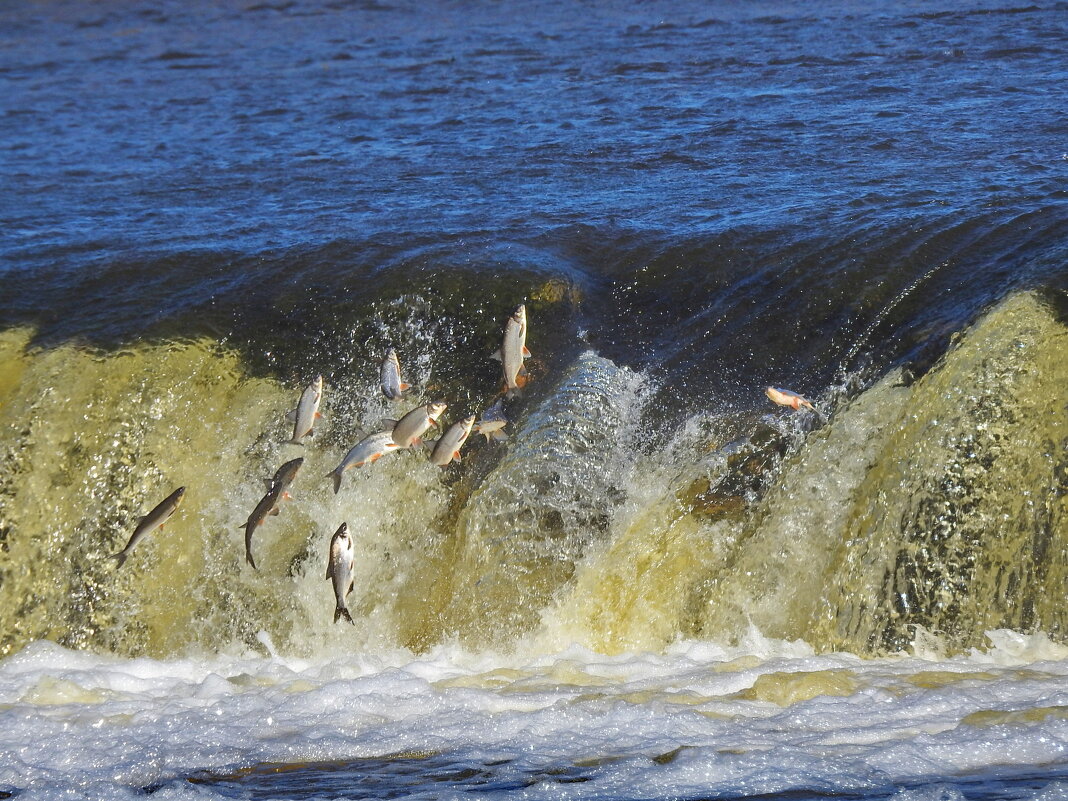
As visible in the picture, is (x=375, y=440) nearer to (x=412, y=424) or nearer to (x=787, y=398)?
(x=412, y=424)

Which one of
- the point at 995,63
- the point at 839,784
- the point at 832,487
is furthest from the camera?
the point at 995,63

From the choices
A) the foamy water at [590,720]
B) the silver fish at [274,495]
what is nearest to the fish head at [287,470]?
the silver fish at [274,495]

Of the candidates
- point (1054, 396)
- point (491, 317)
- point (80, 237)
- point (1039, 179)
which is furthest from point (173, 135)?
point (1054, 396)

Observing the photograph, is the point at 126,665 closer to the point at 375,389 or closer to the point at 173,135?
the point at 375,389

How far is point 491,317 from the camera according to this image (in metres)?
6.97

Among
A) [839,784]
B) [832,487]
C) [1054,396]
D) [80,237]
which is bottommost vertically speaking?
[839,784]

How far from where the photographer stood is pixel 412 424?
5613mm

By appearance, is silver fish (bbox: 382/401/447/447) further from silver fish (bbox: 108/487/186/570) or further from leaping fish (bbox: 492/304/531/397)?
silver fish (bbox: 108/487/186/570)

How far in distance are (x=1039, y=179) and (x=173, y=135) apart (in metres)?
8.31

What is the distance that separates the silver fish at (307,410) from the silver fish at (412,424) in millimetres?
576

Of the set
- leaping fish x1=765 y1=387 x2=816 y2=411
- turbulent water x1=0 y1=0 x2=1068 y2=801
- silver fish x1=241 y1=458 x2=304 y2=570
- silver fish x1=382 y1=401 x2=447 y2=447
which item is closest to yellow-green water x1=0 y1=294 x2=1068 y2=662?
turbulent water x1=0 y1=0 x2=1068 y2=801

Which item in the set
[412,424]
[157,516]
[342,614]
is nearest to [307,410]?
[412,424]

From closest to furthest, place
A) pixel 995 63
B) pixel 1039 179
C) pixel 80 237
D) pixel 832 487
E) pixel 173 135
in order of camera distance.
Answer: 1. pixel 832 487
2. pixel 1039 179
3. pixel 80 237
4. pixel 995 63
5. pixel 173 135

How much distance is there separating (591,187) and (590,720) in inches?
201
